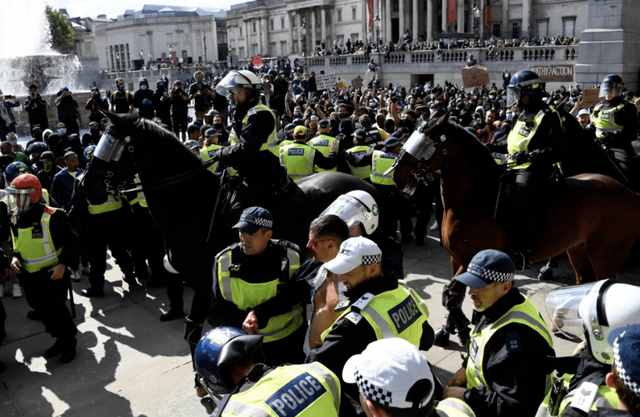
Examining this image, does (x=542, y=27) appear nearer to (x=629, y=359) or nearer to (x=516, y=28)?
(x=516, y=28)

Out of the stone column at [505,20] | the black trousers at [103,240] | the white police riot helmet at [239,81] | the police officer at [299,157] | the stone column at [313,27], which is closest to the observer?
the white police riot helmet at [239,81]

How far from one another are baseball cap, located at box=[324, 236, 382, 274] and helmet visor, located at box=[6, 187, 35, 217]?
4264 millimetres

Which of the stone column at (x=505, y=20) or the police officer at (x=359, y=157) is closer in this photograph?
the police officer at (x=359, y=157)

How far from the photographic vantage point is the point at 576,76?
16.7 meters

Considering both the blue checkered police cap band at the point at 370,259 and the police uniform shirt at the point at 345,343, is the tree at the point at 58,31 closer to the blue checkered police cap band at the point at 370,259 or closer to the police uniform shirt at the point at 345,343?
the blue checkered police cap band at the point at 370,259

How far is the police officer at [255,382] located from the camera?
7.34 feet

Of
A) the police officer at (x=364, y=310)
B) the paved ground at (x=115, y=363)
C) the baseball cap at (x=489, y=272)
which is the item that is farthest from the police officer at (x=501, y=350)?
the paved ground at (x=115, y=363)

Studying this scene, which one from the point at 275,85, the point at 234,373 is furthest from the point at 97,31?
the point at 234,373

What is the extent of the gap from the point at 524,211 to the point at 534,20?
202ft

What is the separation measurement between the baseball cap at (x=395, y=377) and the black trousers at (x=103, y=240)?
656 centimetres

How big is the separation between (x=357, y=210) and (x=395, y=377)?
2.36 m

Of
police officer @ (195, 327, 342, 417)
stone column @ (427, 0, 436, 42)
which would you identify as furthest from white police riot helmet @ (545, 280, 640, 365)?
stone column @ (427, 0, 436, 42)

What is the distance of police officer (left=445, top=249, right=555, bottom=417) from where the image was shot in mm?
2818

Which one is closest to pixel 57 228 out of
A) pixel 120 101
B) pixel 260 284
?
pixel 260 284
